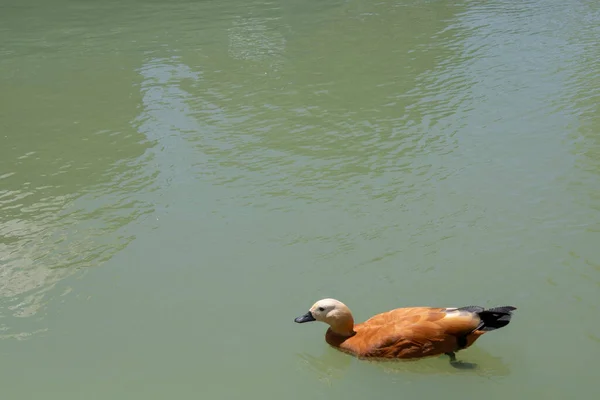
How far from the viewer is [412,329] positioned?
4523 mm

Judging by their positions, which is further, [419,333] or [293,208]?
[293,208]

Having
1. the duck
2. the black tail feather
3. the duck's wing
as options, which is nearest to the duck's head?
the duck

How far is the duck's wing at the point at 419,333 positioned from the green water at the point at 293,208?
A: 0.12 meters

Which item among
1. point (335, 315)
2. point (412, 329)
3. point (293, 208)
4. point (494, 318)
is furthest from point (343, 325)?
point (293, 208)

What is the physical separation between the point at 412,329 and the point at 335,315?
480 millimetres

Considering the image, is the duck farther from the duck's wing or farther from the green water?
the green water

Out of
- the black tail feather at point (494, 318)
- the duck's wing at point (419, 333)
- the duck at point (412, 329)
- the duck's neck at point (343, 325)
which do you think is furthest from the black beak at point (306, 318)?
the black tail feather at point (494, 318)

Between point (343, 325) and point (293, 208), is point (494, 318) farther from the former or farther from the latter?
point (293, 208)

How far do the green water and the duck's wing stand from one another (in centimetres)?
12

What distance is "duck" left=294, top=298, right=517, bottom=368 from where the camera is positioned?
4.45 meters

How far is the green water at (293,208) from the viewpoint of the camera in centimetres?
470

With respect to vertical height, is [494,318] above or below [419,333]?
above

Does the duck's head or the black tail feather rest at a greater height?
the black tail feather

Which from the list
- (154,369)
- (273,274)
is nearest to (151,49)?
(273,274)
